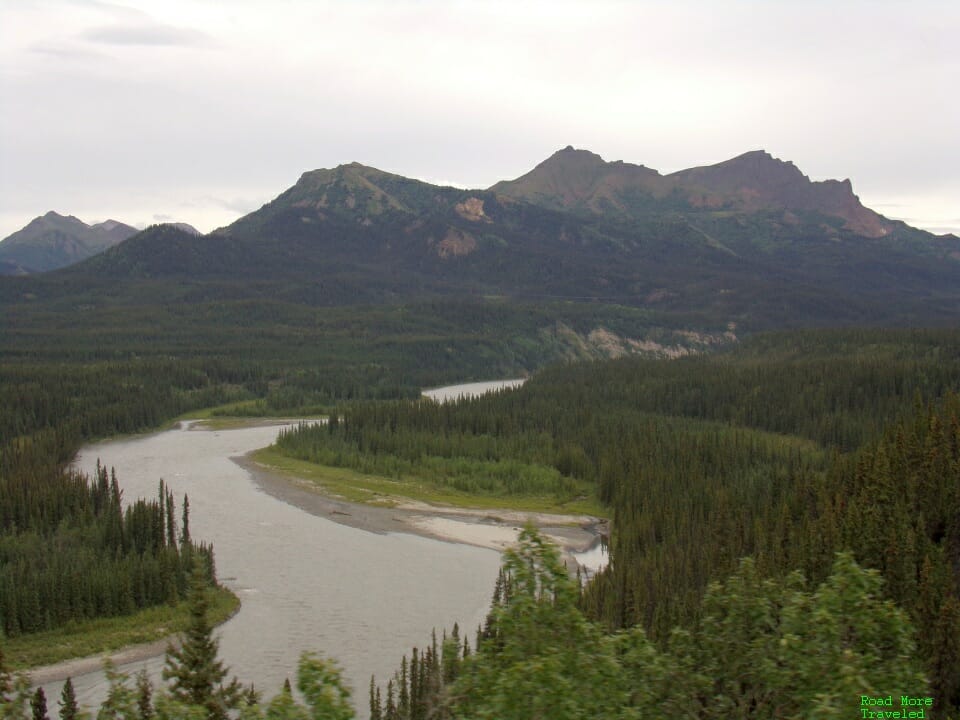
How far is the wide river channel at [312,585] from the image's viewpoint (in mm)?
62656

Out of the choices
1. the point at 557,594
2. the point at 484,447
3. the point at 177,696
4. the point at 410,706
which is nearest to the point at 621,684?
the point at 557,594

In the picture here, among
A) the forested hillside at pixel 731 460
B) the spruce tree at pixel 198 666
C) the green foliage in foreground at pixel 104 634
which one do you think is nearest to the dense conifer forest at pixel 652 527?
the forested hillside at pixel 731 460

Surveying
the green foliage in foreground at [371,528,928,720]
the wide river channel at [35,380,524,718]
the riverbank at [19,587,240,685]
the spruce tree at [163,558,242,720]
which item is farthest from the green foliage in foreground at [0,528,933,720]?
the riverbank at [19,587,240,685]

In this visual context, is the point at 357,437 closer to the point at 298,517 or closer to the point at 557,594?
the point at 298,517

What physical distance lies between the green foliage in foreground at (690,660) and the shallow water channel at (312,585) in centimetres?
3103

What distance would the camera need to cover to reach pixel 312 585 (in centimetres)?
7919

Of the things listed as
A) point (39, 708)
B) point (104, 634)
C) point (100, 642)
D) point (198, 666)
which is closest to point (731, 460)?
point (104, 634)

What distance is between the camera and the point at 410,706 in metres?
51.7

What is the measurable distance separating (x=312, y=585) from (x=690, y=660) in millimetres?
58035

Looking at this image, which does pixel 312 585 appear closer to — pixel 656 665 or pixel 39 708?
pixel 39 708

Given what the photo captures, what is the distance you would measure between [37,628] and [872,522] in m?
50.8

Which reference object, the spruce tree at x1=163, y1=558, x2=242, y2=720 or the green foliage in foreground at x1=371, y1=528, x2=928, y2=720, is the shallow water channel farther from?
the green foliage in foreground at x1=371, y1=528, x2=928, y2=720

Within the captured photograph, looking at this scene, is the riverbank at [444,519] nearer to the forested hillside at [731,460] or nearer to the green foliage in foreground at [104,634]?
the forested hillside at [731,460]

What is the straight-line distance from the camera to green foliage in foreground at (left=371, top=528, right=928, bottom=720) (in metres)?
20.8
